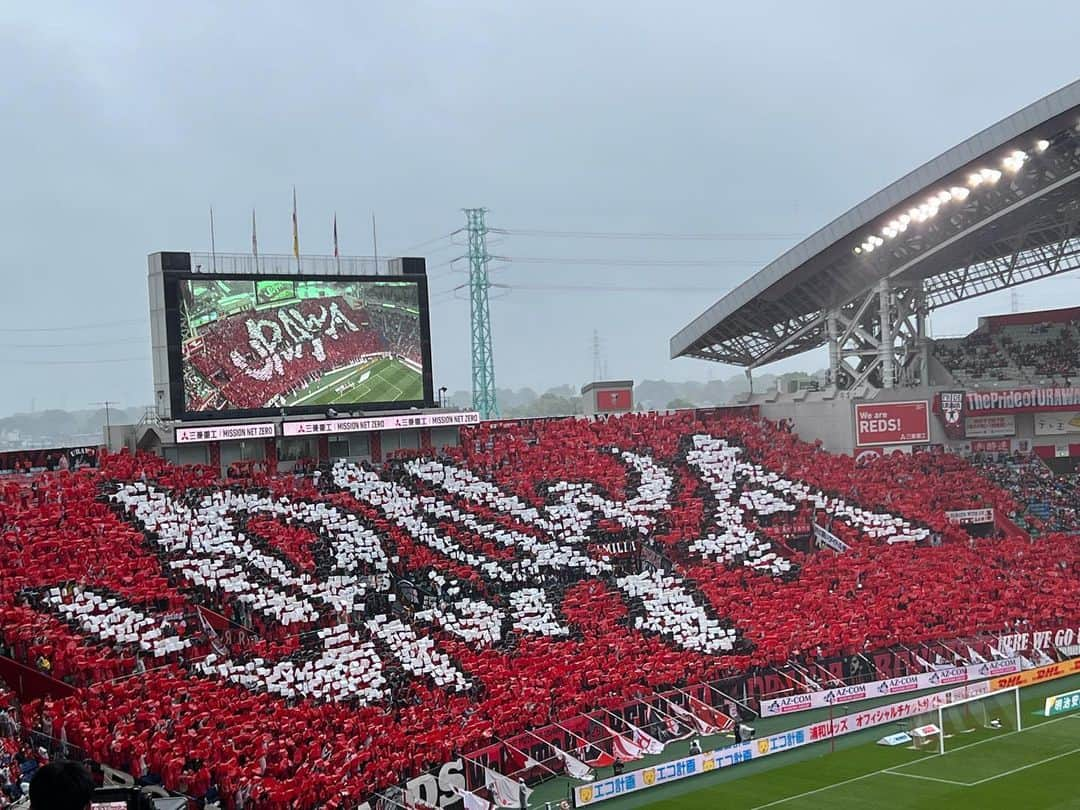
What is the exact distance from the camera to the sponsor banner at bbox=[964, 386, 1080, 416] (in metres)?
54.0

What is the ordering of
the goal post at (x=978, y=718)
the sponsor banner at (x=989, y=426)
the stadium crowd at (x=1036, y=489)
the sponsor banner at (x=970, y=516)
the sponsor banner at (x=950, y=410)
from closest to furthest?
the goal post at (x=978, y=718) < the sponsor banner at (x=970, y=516) < the stadium crowd at (x=1036, y=489) < the sponsor banner at (x=950, y=410) < the sponsor banner at (x=989, y=426)

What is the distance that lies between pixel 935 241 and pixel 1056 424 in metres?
11.5

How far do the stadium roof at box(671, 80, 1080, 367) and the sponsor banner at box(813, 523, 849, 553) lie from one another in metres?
11.2

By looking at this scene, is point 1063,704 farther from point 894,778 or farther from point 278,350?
point 278,350

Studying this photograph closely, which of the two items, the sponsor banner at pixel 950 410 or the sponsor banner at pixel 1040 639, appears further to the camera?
the sponsor banner at pixel 950 410

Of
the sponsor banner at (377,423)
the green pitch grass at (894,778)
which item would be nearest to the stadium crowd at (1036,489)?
the green pitch grass at (894,778)

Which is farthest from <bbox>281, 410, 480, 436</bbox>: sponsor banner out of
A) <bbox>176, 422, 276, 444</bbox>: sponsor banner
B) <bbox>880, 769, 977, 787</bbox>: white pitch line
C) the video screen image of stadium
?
<bbox>880, 769, 977, 787</bbox>: white pitch line

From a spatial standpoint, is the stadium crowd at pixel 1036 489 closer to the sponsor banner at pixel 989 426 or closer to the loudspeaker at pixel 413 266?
the sponsor banner at pixel 989 426

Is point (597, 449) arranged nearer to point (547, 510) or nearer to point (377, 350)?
point (547, 510)

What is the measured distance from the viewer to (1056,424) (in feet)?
183

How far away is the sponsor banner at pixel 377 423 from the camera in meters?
40.6

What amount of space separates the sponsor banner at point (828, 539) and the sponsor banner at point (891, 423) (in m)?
8.01

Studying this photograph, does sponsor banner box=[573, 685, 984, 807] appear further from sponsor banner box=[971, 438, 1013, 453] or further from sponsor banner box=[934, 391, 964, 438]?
sponsor banner box=[971, 438, 1013, 453]

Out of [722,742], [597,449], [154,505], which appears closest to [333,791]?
[722,742]
